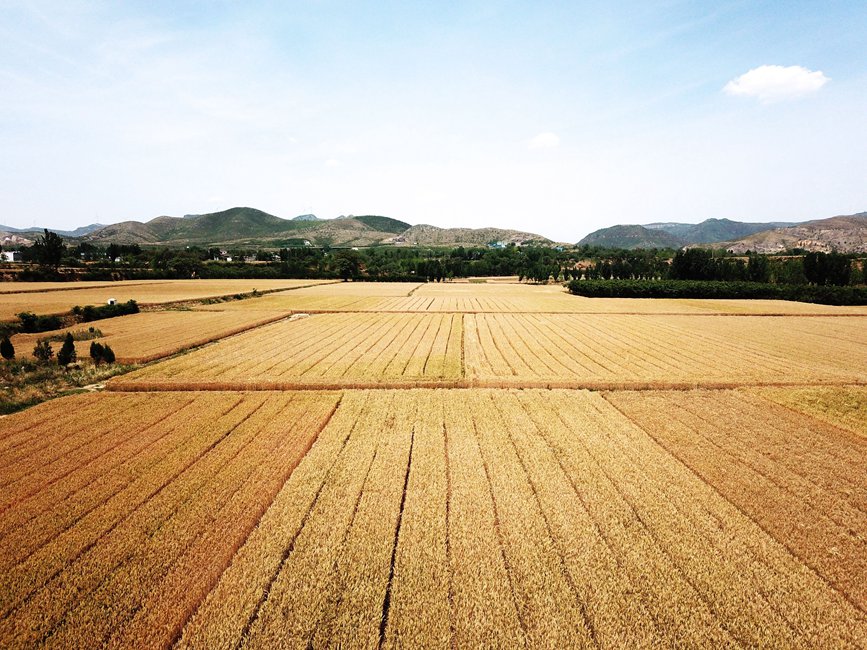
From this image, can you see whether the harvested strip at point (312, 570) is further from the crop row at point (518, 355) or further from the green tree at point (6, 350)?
the green tree at point (6, 350)

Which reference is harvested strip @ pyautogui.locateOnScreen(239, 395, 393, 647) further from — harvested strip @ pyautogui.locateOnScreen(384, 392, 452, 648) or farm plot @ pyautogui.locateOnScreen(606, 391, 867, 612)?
farm plot @ pyautogui.locateOnScreen(606, 391, 867, 612)

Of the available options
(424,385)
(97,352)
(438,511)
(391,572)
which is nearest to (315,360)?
(424,385)

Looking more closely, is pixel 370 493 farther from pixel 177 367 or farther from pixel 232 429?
pixel 177 367

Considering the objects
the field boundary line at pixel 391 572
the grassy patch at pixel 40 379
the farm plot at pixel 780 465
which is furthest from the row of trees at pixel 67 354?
the farm plot at pixel 780 465

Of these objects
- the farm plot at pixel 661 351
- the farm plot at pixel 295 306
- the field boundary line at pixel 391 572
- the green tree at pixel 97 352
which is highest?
the farm plot at pixel 295 306

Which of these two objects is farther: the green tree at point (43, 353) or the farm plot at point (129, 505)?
the green tree at point (43, 353)

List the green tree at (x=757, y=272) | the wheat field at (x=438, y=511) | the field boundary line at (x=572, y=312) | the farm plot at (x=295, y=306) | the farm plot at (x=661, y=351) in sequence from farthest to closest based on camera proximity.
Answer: the green tree at (x=757, y=272) < the farm plot at (x=295, y=306) < the field boundary line at (x=572, y=312) < the farm plot at (x=661, y=351) < the wheat field at (x=438, y=511)

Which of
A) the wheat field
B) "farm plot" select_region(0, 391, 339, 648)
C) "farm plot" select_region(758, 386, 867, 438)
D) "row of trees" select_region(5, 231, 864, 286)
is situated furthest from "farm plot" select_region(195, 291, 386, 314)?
"row of trees" select_region(5, 231, 864, 286)

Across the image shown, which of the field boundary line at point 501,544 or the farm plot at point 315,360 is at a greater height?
the farm plot at point 315,360
